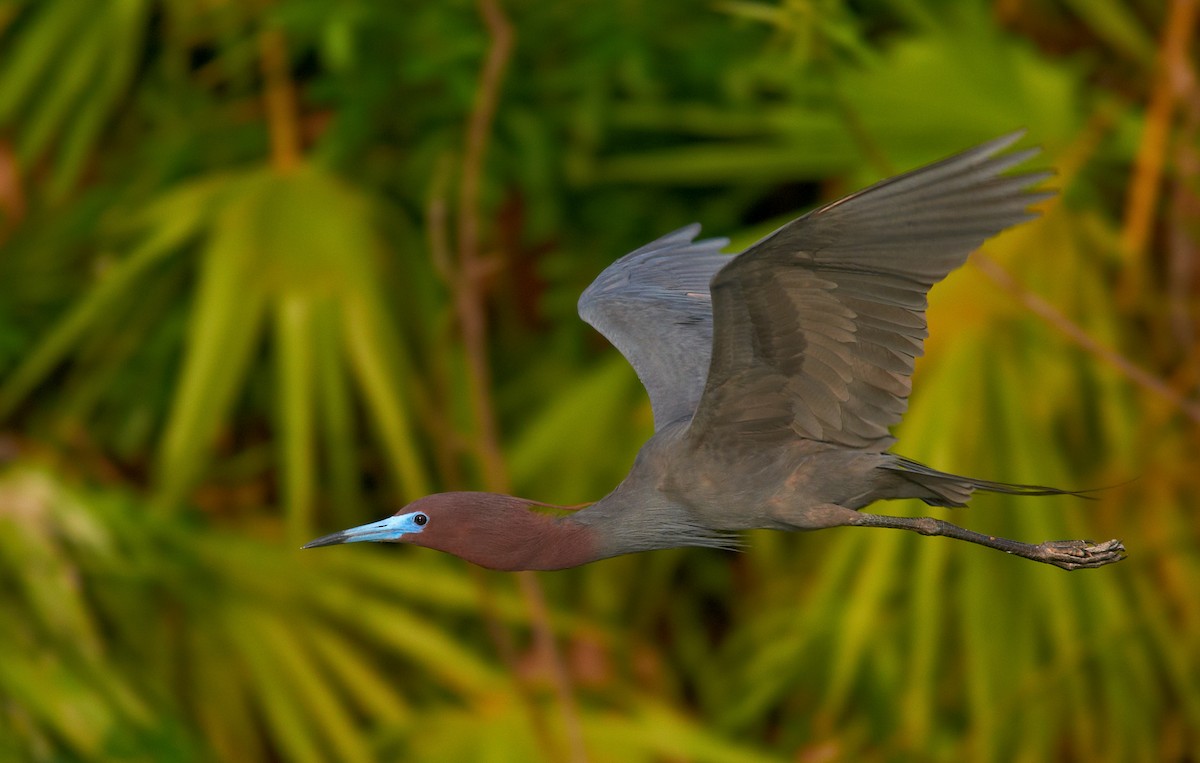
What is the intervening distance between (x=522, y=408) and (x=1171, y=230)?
2.18 metres

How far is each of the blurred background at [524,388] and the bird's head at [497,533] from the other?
1.41 metres

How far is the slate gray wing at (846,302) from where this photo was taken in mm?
1788

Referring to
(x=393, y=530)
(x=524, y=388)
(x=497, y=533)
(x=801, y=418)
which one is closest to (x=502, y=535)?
(x=497, y=533)

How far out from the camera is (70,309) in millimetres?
4766

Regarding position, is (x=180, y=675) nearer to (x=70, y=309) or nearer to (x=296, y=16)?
(x=70, y=309)

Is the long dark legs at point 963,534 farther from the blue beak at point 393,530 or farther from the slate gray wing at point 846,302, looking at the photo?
the blue beak at point 393,530

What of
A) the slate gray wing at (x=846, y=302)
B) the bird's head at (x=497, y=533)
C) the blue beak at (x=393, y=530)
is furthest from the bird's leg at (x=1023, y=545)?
the blue beak at (x=393, y=530)

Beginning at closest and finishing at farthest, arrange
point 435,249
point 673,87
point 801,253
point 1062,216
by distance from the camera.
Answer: point 801,253 → point 435,249 → point 1062,216 → point 673,87

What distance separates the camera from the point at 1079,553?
6.80 ft

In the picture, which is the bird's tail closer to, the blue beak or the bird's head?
the bird's head

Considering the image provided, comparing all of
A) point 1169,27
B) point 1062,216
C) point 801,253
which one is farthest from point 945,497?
point 1169,27

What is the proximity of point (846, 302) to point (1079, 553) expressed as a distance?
0.50m

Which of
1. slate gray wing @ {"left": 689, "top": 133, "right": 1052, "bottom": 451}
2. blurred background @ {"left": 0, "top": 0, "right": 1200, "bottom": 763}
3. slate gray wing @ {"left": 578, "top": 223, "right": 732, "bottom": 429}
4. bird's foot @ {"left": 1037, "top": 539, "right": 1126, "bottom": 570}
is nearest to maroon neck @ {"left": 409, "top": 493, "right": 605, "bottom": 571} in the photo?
slate gray wing @ {"left": 689, "top": 133, "right": 1052, "bottom": 451}

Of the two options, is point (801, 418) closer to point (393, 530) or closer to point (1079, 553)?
point (1079, 553)
